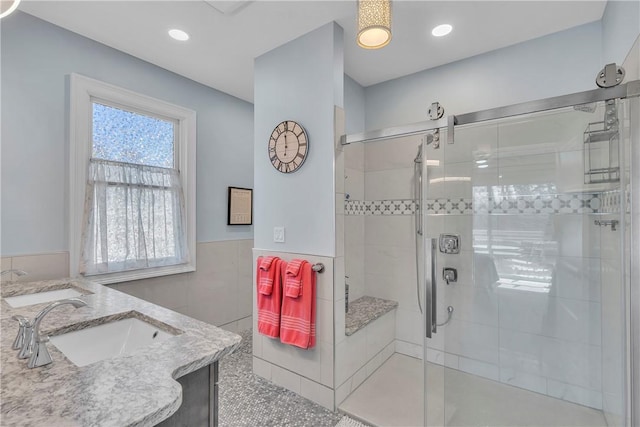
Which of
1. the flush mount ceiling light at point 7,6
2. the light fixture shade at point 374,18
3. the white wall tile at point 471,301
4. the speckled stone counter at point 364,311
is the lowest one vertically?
the speckled stone counter at point 364,311

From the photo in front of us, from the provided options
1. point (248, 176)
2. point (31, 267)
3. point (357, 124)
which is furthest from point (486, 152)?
point (31, 267)

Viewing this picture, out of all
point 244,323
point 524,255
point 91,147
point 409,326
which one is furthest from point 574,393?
point 91,147

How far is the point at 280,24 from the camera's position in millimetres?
2066

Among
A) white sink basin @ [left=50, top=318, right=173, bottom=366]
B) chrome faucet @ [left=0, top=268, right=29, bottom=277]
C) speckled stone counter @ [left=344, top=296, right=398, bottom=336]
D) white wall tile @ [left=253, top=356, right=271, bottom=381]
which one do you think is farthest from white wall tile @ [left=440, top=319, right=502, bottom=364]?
chrome faucet @ [left=0, top=268, right=29, bottom=277]

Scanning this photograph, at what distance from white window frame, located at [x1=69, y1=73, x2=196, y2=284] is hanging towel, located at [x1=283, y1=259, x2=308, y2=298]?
128cm

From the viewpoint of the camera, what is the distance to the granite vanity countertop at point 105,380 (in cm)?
71

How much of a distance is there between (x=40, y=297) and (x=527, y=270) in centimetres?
297

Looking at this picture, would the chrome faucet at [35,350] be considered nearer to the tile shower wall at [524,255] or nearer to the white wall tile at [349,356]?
the white wall tile at [349,356]

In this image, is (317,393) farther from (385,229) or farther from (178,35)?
(178,35)

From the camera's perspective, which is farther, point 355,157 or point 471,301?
point 355,157

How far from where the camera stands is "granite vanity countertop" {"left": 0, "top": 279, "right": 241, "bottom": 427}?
2.31 ft

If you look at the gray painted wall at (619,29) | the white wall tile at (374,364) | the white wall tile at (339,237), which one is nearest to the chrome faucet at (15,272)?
the white wall tile at (339,237)

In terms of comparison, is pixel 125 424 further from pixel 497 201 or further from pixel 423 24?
pixel 423 24

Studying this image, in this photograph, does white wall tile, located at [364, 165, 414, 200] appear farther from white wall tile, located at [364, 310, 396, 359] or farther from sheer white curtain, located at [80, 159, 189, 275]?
sheer white curtain, located at [80, 159, 189, 275]
